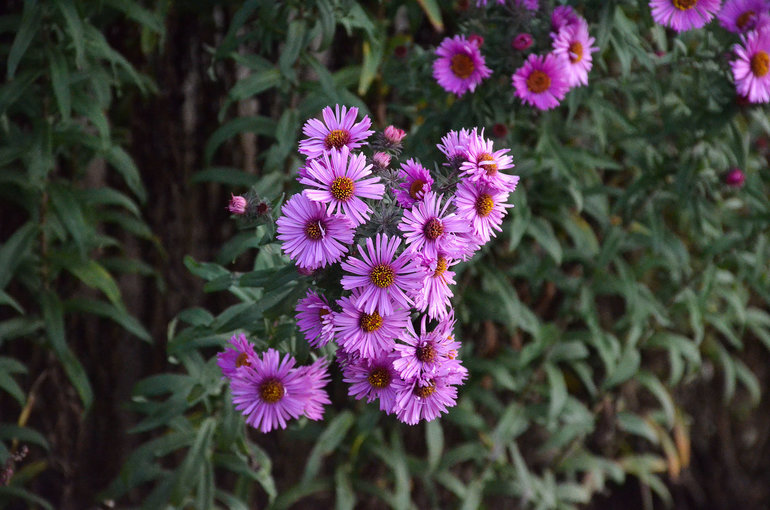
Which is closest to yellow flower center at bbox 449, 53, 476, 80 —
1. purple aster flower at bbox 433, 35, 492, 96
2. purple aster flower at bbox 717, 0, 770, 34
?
purple aster flower at bbox 433, 35, 492, 96

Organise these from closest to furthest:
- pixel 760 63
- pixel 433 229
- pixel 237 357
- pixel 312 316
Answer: pixel 433 229, pixel 312 316, pixel 237 357, pixel 760 63

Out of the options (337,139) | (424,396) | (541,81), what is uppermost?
(541,81)

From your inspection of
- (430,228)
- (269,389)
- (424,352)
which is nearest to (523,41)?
(430,228)

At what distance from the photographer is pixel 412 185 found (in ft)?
3.94

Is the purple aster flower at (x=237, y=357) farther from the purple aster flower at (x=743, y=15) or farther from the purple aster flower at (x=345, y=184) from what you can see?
the purple aster flower at (x=743, y=15)

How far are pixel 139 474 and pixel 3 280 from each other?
0.61 meters

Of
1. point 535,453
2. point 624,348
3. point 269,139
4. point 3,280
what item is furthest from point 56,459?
point 624,348

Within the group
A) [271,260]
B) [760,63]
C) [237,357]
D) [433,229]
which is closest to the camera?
[433,229]

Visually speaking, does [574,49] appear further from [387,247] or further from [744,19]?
[387,247]

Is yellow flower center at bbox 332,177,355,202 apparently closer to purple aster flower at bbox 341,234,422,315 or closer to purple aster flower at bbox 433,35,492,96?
purple aster flower at bbox 341,234,422,315

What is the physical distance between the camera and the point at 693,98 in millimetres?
2053

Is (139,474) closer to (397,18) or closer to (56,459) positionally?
(56,459)

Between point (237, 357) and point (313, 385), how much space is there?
15cm

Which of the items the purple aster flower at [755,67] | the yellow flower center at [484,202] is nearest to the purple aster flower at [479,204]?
the yellow flower center at [484,202]
